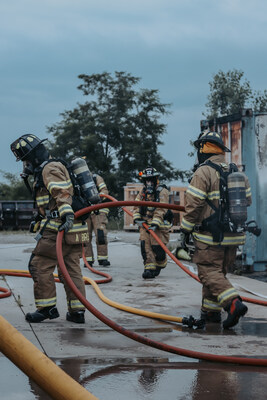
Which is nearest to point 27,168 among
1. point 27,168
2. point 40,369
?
point 27,168

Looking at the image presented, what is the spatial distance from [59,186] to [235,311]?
1.94 meters

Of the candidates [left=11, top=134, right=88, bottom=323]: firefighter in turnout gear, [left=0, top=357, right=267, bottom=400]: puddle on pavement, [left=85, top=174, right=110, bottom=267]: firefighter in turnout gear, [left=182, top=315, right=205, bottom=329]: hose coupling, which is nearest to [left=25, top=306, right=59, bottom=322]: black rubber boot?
[left=11, top=134, right=88, bottom=323]: firefighter in turnout gear

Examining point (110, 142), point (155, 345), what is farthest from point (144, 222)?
point (110, 142)

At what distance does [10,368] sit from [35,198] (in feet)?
7.14

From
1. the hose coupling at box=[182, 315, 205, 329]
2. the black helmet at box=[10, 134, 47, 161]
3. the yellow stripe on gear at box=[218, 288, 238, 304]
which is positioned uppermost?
the black helmet at box=[10, 134, 47, 161]

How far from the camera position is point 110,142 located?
141 feet

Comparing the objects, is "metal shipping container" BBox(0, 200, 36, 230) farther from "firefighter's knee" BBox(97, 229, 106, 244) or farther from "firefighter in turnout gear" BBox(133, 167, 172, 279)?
"firefighter in turnout gear" BBox(133, 167, 172, 279)

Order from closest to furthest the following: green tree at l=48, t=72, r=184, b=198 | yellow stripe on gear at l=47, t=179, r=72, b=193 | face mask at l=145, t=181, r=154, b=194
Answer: yellow stripe on gear at l=47, t=179, r=72, b=193
face mask at l=145, t=181, r=154, b=194
green tree at l=48, t=72, r=184, b=198

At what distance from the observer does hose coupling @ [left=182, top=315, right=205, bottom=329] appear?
17.9 feet

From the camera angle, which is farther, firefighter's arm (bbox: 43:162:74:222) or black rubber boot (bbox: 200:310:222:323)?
black rubber boot (bbox: 200:310:222:323)

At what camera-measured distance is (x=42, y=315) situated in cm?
582

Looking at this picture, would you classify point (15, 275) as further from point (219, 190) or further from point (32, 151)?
point (219, 190)

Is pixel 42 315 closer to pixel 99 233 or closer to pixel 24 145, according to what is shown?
pixel 24 145

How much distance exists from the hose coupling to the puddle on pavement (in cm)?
105
